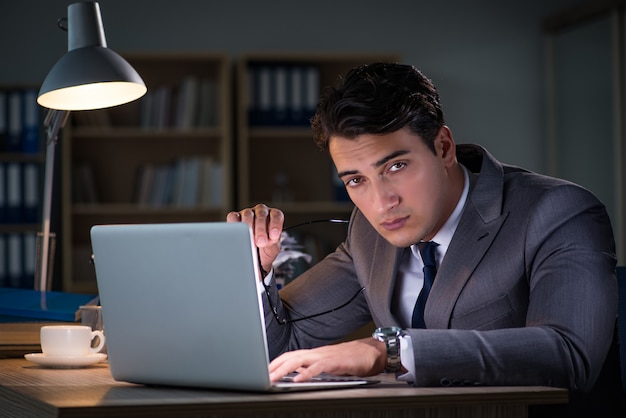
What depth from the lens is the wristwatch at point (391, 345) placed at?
1503mm

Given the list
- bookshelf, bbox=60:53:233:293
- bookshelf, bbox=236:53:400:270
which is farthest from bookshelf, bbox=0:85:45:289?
bookshelf, bbox=236:53:400:270

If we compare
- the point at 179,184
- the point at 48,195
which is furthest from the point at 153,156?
the point at 48,195

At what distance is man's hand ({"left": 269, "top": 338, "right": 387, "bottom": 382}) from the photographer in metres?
1.41

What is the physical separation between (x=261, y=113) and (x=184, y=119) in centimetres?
40

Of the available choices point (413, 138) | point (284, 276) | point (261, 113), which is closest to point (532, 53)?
point (261, 113)

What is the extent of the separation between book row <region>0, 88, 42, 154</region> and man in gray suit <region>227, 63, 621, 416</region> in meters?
3.20

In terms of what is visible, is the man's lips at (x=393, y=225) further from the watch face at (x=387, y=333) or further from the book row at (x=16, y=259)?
the book row at (x=16, y=259)

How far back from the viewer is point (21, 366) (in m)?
1.85

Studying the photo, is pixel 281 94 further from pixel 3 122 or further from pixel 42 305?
pixel 42 305

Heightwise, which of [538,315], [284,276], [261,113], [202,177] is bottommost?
[538,315]

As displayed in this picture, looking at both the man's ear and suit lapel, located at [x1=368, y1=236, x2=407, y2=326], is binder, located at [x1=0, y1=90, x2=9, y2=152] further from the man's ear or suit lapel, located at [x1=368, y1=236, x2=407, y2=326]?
the man's ear

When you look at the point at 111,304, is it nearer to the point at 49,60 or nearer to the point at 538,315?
the point at 538,315

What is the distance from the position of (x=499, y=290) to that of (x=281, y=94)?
3.47 metres

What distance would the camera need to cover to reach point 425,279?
6.20 ft
